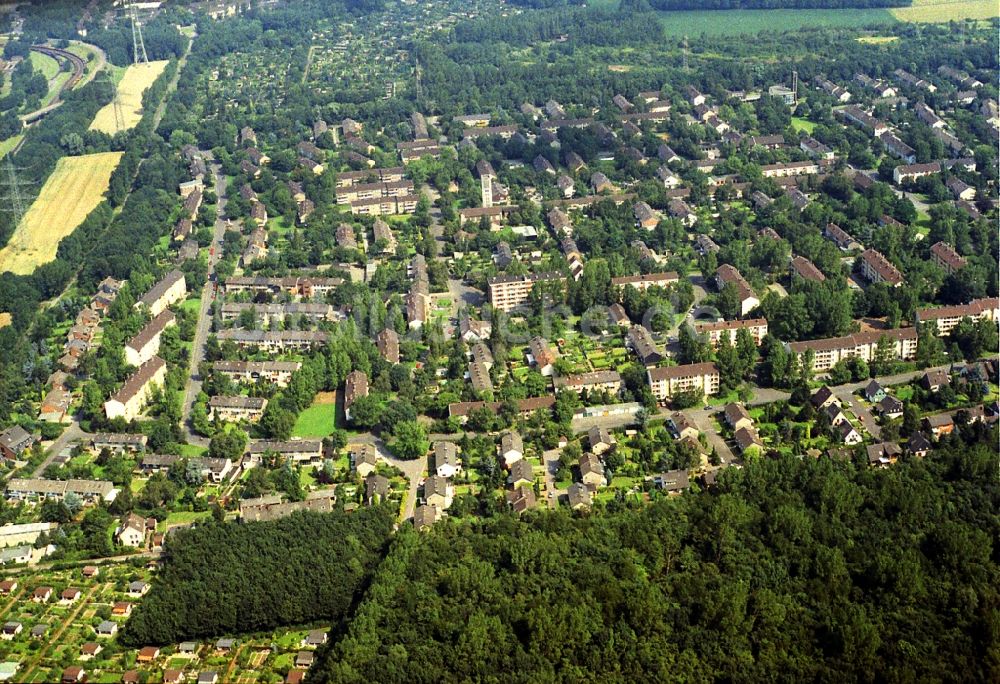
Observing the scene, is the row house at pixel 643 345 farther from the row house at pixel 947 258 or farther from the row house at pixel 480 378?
the row house at pixel 947 258

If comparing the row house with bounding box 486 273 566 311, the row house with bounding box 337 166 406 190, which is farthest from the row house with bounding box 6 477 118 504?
the row house with bounding box 337 166 406 190

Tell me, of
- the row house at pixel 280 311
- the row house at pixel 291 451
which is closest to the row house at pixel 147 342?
the row house at pixel 280 311

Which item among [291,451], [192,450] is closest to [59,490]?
[192,450]

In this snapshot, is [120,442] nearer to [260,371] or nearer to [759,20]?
[260,371]

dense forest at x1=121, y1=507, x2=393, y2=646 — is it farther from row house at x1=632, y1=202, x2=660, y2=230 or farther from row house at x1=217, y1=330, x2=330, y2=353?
row house at x1=632, y1=202, x2=660, y2=230

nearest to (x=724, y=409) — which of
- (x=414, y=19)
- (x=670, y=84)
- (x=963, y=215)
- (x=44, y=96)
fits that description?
(x=963, y=215)

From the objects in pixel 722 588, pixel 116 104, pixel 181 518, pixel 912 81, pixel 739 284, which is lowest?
pixel 116 104

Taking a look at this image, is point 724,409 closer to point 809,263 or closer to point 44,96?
point 809,263

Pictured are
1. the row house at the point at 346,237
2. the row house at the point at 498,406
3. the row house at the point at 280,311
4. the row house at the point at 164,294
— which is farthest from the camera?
the row house at the point at 346,237
